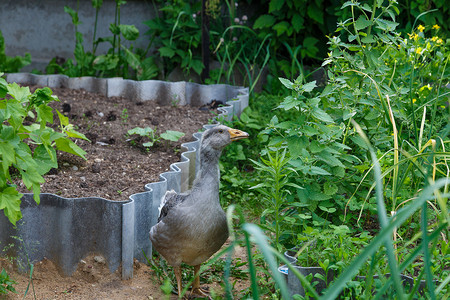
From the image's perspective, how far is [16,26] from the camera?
22.2ft

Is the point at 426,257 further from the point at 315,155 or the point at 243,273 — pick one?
the point at 243,273

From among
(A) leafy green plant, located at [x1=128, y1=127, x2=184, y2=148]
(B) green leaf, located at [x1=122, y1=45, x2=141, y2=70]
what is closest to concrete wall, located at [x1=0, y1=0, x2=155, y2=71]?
(B) green leaf, located at [x1=122, y1=45, x2=141, y2=70]

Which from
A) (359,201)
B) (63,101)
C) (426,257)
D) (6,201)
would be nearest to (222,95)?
(63,101)

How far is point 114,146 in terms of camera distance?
4.40m

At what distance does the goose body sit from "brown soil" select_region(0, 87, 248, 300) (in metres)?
0.34

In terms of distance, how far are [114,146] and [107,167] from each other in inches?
17.6

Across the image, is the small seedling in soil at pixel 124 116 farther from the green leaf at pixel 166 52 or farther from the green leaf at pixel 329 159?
the green leaf at pixel 329 159

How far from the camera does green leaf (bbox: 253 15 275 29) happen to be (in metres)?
6.45

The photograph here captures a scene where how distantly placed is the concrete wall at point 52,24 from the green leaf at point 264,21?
1.29 meters

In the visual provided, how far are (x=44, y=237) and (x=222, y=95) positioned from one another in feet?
9.62

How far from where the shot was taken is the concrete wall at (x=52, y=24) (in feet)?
22.1

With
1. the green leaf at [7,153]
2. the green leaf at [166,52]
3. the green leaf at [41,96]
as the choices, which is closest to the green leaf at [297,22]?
the green leaf at [166,52]

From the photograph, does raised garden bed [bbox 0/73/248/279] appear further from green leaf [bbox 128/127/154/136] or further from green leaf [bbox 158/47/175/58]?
green leaf [bbox 158/47/175/58]

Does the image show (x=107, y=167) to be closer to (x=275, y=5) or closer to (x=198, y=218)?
(x=198, y=218)
